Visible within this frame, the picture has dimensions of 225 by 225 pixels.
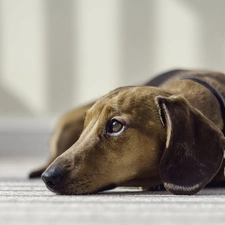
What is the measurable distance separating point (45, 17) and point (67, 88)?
1.51 ft

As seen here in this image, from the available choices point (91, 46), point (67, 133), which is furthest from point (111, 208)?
point (91, 46)

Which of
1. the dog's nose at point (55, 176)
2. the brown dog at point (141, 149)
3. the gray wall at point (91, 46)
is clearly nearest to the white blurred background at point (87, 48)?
the gray wall at point (91, 46)

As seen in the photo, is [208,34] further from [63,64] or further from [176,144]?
[176,144]

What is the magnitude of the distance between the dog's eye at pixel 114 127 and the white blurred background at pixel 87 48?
226 centimetres

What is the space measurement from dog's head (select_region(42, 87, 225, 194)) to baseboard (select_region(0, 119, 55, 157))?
235 cm

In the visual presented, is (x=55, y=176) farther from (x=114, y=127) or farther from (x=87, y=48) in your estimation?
(x=87, y=48)

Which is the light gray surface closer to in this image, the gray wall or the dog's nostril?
the dog's nostril

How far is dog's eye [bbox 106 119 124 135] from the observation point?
183 centimetres

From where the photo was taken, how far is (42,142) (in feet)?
13.9

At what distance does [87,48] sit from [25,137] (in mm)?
683

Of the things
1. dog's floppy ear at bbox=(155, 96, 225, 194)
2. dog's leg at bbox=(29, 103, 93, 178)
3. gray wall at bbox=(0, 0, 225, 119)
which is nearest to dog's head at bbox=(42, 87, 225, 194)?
dog's floppy ear at bbox=(155, 96, 225, 194)

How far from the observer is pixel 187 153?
1811 millimetres

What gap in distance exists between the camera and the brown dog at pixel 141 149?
176cm

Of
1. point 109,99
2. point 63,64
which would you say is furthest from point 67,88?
point 109,99
